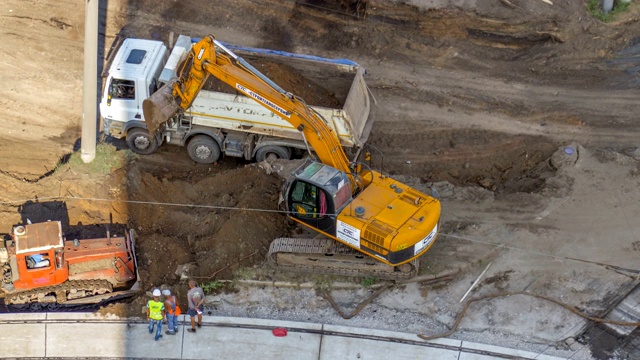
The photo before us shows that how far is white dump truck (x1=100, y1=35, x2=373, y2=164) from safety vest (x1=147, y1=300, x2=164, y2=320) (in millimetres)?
5774

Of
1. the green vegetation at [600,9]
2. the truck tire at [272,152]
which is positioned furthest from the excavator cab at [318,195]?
the green vegetation at [600,9]

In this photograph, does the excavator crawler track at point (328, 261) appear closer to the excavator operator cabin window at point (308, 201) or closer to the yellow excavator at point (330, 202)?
the yellow excavator at point (330, 202)

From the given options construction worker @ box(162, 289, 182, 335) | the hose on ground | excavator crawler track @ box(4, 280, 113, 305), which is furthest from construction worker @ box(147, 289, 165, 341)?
the hose on ground

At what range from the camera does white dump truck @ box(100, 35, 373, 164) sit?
19188mm

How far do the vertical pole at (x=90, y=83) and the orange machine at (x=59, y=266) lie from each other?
3331 mm

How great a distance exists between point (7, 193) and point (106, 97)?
332cm

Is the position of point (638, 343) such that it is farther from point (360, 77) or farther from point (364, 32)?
point (364, 32)

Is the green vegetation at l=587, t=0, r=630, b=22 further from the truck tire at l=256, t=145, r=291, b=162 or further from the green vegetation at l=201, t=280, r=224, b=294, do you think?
the green vegetation at l=201, t=280, r=224, b=294

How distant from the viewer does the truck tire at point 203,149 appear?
20.0m

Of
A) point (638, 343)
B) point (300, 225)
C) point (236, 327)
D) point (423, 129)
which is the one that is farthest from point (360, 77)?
point (638, 343)

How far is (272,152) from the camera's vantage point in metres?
20.1

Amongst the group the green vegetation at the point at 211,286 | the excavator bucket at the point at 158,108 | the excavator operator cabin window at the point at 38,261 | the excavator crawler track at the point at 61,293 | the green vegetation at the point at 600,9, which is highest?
the green vegetation at the point at 600,9

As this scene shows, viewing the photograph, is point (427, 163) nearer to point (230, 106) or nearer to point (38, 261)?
point (230, 106)

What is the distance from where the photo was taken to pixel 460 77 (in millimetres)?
23375
